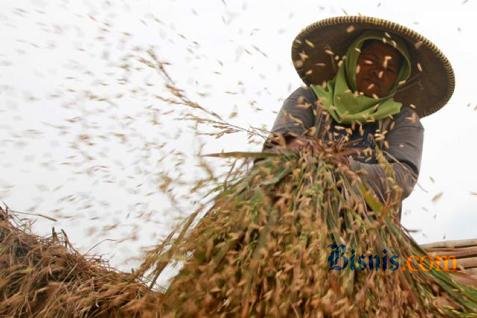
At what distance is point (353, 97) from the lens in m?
2.63

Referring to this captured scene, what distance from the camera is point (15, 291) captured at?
5.21ft

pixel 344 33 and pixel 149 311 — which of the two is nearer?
pixel 149 311

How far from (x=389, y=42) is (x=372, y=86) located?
0.68ft

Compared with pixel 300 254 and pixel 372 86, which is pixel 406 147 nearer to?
pixel 372 86

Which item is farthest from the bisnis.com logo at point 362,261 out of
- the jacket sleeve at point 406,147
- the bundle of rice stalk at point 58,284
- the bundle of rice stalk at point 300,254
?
the jacket sleeve at point 406,147

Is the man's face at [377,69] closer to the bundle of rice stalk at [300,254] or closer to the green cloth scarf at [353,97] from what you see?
the green cloth scarf at [353,97]

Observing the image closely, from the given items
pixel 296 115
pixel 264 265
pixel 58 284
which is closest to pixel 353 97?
pixel 296 115

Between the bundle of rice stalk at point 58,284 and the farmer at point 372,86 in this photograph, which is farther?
the farmer at point 372,86

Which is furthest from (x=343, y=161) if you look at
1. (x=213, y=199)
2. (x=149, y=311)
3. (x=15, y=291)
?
(x=15, y=291)

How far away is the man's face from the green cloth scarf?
0.10ft

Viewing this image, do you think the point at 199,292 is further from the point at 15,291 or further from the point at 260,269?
the point at 15,291

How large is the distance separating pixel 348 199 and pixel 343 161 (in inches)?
6.4

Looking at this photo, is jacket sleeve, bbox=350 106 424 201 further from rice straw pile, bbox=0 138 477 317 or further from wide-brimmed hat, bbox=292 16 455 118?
rice straw pile, bbox=0 138 477 317

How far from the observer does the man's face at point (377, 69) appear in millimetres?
2744
